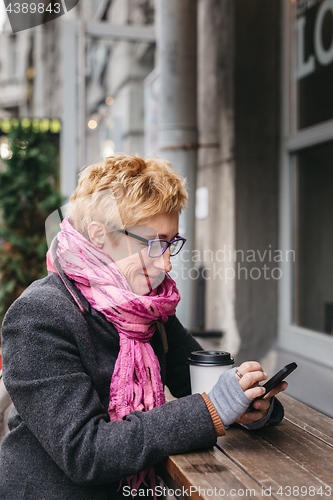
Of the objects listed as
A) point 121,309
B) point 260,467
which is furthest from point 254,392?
point 121,309

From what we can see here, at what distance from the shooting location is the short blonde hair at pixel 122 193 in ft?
4.17

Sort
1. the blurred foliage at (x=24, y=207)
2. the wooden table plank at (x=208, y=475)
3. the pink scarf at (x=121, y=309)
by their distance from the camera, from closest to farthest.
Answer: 1. the wooden table plank at (x=208, y=475)
2. the pink scarf at (x=121, y=309)
3. the blurred foliage at (x=24, y=207)

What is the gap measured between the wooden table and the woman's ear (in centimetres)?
58

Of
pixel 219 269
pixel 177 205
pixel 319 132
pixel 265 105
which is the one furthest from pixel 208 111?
pixel 177 205

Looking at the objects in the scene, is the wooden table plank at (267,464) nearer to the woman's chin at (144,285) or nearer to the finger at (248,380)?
the finger at (248,380)

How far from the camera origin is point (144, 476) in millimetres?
1273

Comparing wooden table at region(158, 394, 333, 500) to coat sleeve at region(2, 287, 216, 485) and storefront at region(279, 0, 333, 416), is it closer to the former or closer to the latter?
coat sleeve at region(2, 287, 216, 485)

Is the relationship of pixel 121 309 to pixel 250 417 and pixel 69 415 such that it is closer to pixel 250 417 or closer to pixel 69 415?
pixel 69 415

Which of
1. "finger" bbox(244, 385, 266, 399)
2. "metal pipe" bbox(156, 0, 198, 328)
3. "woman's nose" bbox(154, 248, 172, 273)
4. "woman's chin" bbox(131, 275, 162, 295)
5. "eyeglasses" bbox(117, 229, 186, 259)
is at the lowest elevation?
"finger" bbox(244, 385, 266, 399)

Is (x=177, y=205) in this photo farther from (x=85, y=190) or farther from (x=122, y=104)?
(x=122, y=104)

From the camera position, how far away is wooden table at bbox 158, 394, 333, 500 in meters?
1.00

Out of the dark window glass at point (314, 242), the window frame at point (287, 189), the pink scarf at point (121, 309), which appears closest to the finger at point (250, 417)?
the pink scarf at point (121, 309)

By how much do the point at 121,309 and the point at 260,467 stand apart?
0.51 m

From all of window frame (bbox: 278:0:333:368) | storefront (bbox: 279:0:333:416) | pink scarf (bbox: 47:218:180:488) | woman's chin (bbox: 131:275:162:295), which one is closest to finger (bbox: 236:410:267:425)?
pink scarf (bbox: 47:218:180:488)
